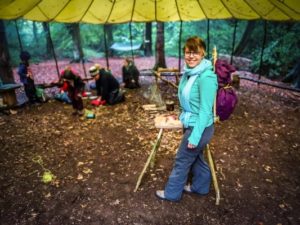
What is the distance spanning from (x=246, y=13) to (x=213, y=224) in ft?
19.3

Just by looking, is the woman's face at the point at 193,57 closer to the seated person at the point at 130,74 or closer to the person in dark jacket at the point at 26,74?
the person in dark jacket at the point at 26,74

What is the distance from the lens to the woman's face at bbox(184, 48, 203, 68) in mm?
2623

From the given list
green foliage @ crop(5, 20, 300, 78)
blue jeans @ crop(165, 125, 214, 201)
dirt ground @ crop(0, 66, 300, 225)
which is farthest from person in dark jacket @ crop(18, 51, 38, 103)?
green foliage @ crop(5, 20, 300, 78)

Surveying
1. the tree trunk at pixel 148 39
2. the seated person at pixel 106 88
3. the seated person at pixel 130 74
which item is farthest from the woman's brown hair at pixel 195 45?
the tree trunk at pixel 148 39

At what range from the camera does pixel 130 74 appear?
809 centimetres

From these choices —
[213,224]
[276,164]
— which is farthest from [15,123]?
[276,164]

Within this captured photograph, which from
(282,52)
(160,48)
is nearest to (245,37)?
(282,52)

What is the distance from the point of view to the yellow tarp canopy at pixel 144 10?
652 centimetres

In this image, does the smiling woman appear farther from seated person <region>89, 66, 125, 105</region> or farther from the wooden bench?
the wooden bench

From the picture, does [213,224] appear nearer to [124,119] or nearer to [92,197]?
[92,197]

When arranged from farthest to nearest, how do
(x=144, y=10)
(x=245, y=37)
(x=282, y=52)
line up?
(x=245, y=37) → (x=282, y=52) → (x=144, y=10)

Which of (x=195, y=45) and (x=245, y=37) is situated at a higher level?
(x=195, y=45)

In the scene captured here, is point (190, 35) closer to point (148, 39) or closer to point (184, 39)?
point (184, 39)

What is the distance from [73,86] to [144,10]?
3058 mm
